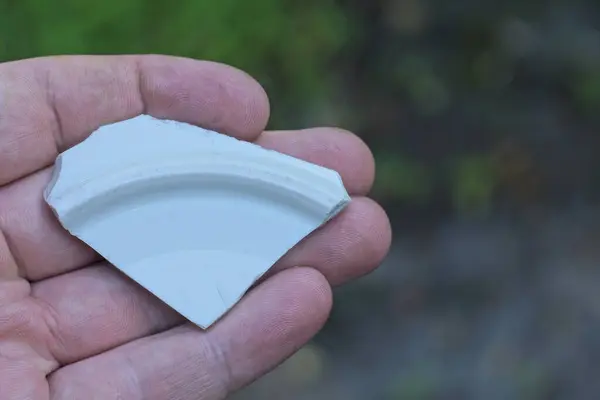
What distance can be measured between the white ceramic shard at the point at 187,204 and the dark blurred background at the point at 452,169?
37 centimetres

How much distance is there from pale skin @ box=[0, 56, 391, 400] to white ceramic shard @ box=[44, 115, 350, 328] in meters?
0.02

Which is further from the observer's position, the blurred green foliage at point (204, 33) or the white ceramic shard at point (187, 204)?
the blurred green foliage at point (204, 33)

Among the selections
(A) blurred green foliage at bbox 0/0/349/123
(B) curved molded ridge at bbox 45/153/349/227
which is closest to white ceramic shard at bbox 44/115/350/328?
(B) curved molded ridge at bbox 45/153/349/227

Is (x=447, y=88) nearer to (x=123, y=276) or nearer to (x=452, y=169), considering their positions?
(x=452, y=169)

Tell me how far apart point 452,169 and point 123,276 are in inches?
28.0

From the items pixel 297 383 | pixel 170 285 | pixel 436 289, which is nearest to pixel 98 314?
pixel 170 285

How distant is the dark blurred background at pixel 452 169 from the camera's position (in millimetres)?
1210

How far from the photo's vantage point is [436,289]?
49.7 inches

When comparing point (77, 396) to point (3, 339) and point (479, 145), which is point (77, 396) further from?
point (479, 145)

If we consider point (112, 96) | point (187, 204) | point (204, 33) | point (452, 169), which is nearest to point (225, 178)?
point (187, 204)

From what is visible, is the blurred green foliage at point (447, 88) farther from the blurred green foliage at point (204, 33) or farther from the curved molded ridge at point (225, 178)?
the curved molded ridge at point (225, 178)

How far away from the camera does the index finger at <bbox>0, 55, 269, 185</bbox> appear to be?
771 mm

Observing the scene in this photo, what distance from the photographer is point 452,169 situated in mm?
1295

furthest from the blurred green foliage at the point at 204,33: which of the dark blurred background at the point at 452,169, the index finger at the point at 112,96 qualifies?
the index finger at the point at 112,96
